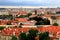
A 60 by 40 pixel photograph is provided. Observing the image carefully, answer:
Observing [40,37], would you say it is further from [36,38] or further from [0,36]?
[0,36]

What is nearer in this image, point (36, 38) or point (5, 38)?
point (36, 38)

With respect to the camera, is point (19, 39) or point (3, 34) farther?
point (3, 34)

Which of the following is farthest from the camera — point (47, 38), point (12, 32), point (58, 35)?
point (12, 32)

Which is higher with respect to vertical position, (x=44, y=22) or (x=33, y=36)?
(x=33, y=36)

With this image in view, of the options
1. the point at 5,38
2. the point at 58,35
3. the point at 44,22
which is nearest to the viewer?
the point at 58,35

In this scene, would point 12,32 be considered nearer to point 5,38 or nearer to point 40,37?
point 5,38

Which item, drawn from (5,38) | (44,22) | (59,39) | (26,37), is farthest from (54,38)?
(44,22)

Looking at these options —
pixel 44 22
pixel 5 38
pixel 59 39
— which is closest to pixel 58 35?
pixel 59 39

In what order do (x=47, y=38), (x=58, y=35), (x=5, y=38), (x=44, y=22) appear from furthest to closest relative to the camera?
(x=44, y=22)
(x=5, y=38)
(x=58, y=35)
(x=47, y=38)

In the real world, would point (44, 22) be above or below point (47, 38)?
below
